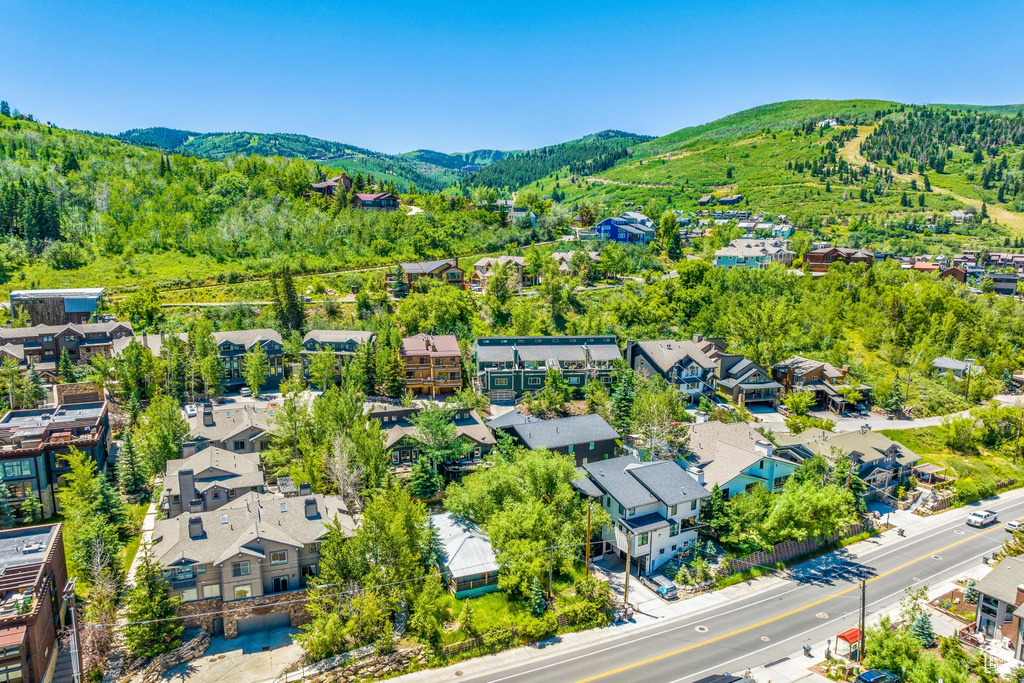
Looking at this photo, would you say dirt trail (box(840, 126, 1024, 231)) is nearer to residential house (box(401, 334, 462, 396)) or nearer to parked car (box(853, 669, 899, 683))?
residential house (box(401, 334, 462, 396))

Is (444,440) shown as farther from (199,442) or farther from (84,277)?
(84,277)

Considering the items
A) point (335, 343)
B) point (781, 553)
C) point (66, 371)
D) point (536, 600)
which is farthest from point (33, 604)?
point (66, 371)

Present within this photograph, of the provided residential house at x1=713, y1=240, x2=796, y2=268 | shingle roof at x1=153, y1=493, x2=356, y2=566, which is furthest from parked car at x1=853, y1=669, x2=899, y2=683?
residential house at x1=713, y1=240, x2=796, y2=268

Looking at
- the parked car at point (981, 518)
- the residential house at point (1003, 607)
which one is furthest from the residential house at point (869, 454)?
the residential house at point (1003, 607)

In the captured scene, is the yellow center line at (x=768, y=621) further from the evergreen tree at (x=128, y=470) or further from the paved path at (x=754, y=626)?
the evergreen tree at (x=128, y=470)

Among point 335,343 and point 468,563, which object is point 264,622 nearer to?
point 468,563
